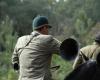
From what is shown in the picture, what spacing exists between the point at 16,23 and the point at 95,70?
146ft

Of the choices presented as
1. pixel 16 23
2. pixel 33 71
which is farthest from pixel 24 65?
pixel 16 23

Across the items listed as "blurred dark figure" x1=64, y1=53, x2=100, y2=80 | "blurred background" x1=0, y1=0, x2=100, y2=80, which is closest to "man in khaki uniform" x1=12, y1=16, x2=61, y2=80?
"blurred dark figure" x1=64, y1=53, x2=100, y2=80

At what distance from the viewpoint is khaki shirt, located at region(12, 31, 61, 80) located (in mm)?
5836

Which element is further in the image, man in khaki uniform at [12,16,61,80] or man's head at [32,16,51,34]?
man's head at [32,16,51,34]

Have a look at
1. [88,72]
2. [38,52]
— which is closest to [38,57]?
[38,52]

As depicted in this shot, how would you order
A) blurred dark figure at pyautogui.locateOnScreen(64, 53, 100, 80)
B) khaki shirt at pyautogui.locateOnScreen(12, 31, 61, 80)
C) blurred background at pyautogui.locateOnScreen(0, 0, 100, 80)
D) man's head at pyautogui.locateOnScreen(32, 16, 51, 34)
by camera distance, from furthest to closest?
blurred background at pyautogui.locateOnScreen(0, 0, 100, 80), man's head at pyautogui.locateOnScreen(32, 16, 51, 34), khaki shirt at pyautogui.locateOnScreen(12, 31, 61, 80), blurred dark figure at pyautogui.locateOnScreen(64, 53, 100, 80)

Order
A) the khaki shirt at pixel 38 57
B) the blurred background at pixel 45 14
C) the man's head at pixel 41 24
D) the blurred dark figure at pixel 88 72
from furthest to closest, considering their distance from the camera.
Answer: the blurred background at pixel 45 14, the man's head at pixel 41 24, the khaki shirt at pixel 38 57, the blurred dark figure at pixel 88 72

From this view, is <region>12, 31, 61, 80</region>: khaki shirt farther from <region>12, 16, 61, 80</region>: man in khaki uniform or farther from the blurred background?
the blurred background

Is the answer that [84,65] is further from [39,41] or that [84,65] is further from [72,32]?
[72,32]

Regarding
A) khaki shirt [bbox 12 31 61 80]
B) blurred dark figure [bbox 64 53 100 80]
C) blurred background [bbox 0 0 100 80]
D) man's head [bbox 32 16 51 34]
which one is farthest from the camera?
blurred background [bbox 0 0 100 80]

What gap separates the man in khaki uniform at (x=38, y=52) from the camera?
584 cm

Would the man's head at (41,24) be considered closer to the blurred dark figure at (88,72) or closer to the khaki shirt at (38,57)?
the khaki shirt at (38,57)

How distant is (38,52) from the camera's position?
5.89 m

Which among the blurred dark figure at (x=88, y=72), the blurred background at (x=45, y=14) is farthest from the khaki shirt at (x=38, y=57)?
the blurred background at (x=45, y=14)
